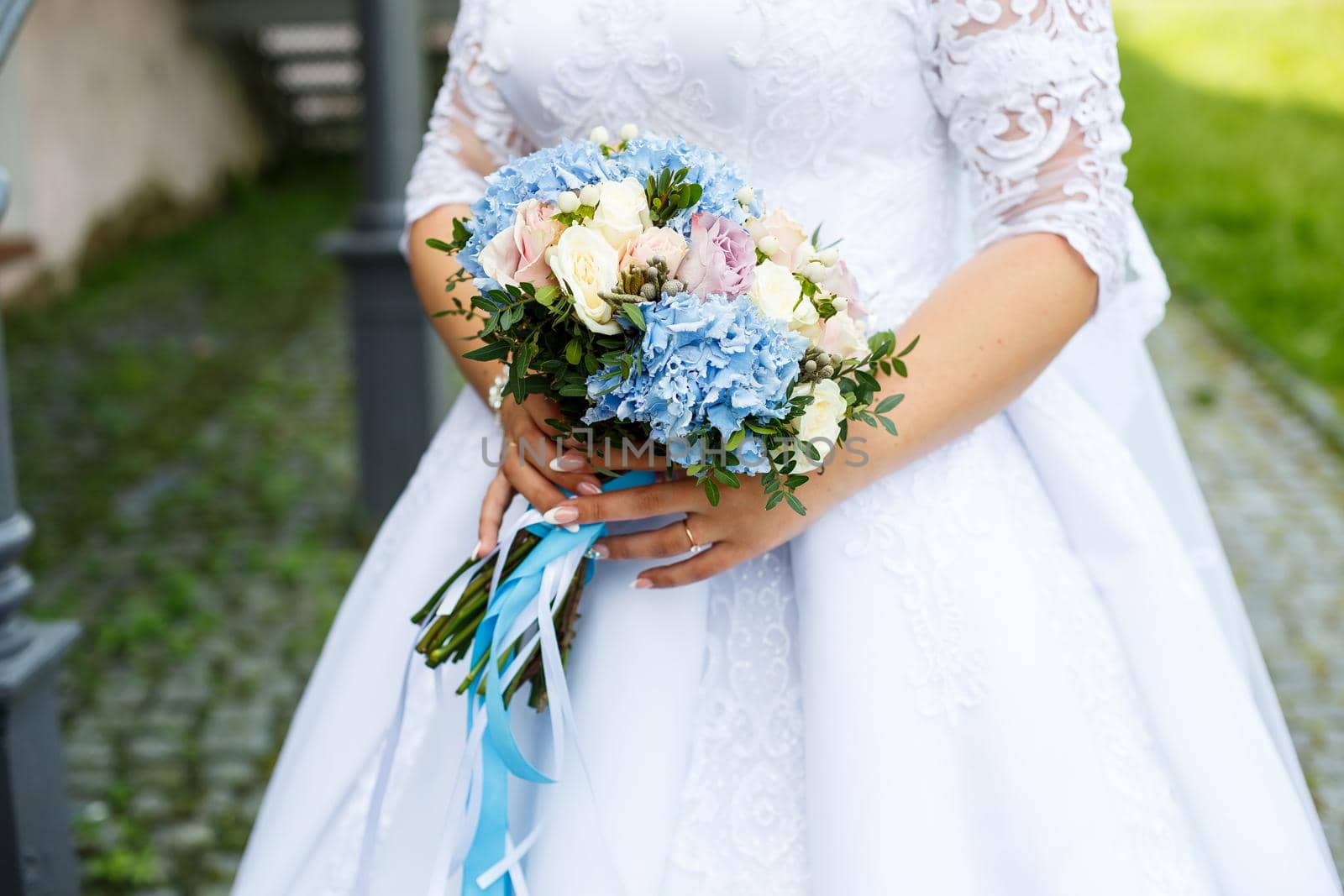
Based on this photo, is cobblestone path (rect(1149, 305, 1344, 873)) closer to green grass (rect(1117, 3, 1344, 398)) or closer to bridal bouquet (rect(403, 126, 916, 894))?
green grass (rect(1117, 3, 1344, 398))

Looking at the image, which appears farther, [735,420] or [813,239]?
[813,239]

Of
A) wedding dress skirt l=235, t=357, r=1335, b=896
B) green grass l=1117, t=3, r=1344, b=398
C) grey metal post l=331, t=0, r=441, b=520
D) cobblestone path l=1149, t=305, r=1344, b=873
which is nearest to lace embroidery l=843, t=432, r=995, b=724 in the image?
wedding dress skirt l=235, t=357, r=1335, b=896

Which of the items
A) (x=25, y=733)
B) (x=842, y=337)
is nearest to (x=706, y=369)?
(x=842, y=337)

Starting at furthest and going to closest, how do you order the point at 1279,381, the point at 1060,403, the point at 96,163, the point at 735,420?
the point at 96,163, the point at 1279,381, the point at 1060,403, the point at 735,420

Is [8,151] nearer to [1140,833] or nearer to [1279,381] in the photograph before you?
[1279,381]

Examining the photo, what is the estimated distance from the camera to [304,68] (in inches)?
440

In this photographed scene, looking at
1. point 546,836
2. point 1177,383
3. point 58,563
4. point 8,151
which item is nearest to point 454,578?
point 546,836

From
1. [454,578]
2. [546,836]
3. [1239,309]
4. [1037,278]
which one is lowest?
[1239,309]

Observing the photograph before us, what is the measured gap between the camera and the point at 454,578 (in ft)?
5.47

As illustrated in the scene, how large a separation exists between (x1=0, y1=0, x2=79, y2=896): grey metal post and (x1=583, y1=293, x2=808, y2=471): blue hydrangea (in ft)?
4.02

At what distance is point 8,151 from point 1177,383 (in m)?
6.05

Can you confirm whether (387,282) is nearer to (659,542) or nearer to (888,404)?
(659,542)

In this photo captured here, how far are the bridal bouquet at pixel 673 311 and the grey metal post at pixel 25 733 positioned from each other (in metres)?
1.09

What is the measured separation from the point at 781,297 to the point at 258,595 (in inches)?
128
